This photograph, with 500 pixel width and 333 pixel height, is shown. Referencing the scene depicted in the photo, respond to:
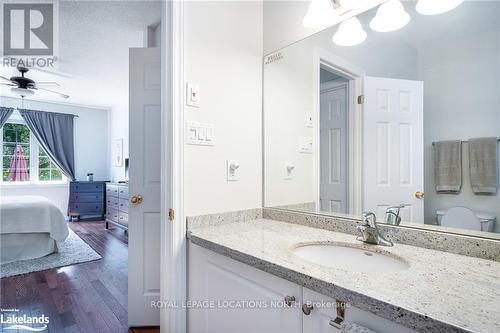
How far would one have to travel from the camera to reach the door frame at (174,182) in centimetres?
128

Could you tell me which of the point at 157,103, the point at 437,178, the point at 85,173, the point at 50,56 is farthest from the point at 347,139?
the point at 85,173

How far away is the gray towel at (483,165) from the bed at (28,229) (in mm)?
3941

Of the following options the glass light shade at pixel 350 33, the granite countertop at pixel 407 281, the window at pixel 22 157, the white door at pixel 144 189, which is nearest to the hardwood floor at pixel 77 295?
the white door at pixel 144 189

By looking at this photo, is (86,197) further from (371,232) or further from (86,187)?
(371,232)

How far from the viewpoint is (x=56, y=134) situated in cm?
547

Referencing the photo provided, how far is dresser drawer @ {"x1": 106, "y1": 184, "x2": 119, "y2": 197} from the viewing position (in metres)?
4.84

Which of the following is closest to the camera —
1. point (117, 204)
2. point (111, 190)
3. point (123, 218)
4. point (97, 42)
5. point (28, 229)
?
point (97, 42)

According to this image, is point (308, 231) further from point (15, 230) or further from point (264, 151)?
point (15, 230)

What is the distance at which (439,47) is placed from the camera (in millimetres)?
1093

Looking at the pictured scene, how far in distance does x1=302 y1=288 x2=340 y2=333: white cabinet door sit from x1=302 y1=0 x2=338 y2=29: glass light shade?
128cm

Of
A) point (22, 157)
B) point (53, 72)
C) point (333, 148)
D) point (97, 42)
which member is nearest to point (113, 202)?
point (22, 157)

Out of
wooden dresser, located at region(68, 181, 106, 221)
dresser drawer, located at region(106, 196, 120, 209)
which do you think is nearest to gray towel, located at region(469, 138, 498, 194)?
dresser drawer, located at region(106, 196, 120, 209)

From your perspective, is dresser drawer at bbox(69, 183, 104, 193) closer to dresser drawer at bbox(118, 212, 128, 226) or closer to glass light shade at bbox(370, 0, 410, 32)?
dresser drawer at bbox(118, 212, 128, 226)

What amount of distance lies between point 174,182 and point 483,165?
4.04ft
